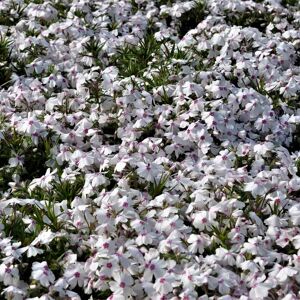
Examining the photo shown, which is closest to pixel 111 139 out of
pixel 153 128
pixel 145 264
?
pixel 153 128

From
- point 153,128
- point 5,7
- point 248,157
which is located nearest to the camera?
point 248,157

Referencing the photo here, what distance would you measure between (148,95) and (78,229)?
1.44 m

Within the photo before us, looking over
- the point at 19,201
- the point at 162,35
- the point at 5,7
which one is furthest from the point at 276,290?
the point at 5,7

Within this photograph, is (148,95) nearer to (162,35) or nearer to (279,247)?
(162,35)

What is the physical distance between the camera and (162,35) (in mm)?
5758

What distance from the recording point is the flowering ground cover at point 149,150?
11.6 feet

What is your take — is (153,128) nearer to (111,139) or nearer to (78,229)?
(111,139)

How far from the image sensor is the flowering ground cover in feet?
11.6

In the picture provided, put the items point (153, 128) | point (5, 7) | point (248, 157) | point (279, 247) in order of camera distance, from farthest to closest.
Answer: point (5, 7), point (153, 128), point (248, 157), point (279, 247)

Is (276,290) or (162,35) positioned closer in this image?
(276,290)

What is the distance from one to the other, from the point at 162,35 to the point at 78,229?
2498 mm

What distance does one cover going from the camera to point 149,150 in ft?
14.6

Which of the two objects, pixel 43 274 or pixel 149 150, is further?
pixel 149 150

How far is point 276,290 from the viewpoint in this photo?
11.4 ft
